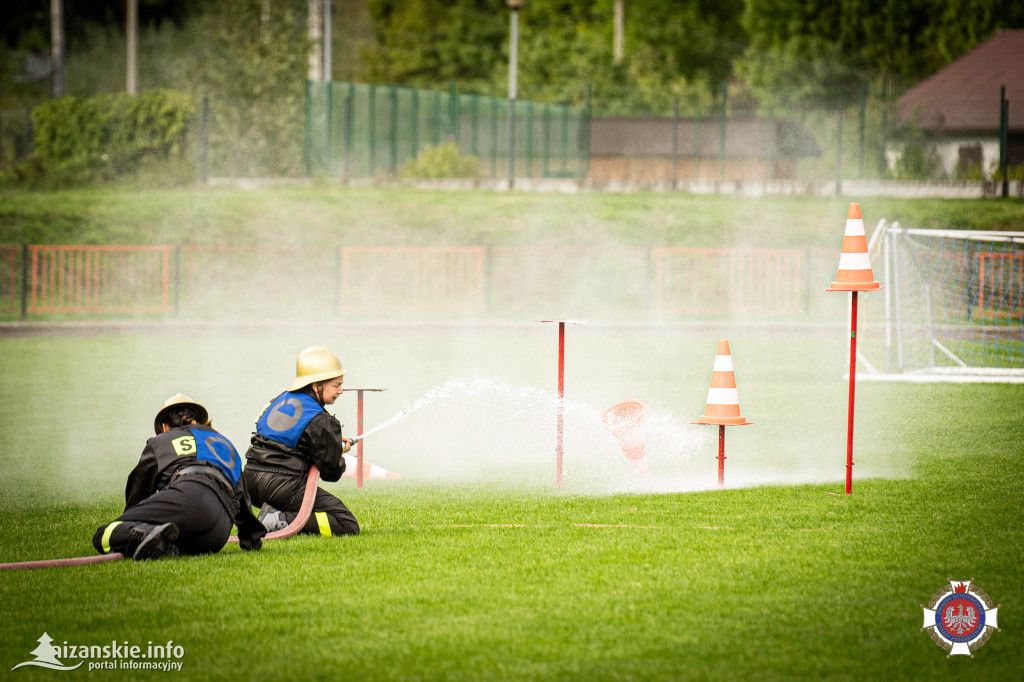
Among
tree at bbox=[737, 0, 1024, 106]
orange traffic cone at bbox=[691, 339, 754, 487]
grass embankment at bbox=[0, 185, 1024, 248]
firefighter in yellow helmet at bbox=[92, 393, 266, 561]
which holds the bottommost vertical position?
firefighter in yellow helmet at bbox=[92, 393, 266, 561]

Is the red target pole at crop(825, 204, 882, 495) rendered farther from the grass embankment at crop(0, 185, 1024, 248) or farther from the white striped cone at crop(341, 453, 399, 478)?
the grass embankment at crop(0, 185, 1024, 248)

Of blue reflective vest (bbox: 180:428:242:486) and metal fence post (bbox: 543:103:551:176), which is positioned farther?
metal fence post (bbox: 543:103:551:176)

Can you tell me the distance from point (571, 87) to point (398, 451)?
3577cm

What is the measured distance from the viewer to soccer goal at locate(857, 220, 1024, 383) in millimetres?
15477

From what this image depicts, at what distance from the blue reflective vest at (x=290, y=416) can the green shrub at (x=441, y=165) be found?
83.4ft

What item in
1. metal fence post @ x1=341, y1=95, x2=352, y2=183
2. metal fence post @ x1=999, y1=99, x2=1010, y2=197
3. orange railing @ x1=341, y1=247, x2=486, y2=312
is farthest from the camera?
metal fence post @ x1=341, y1=95, x2=352, y2=183

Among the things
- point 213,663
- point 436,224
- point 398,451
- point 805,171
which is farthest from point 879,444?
point 805,171

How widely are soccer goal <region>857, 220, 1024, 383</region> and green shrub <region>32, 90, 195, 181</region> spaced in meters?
18.1

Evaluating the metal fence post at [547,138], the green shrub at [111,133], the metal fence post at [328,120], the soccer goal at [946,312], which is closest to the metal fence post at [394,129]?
the metal fence post at [328,120]

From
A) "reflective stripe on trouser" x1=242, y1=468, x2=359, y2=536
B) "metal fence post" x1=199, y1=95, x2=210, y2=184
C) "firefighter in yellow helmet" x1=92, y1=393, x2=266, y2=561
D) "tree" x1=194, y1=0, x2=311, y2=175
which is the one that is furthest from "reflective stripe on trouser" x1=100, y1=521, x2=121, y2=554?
"tree" x1=194, y1=0, x2=311, y2=175

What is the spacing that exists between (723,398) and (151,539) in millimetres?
4063

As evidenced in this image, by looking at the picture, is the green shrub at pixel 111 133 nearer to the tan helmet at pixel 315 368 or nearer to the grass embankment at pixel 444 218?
the grass embankment at pixel 444 218

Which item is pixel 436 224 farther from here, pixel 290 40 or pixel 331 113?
pixel 290 40

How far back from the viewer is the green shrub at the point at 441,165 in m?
32.2
